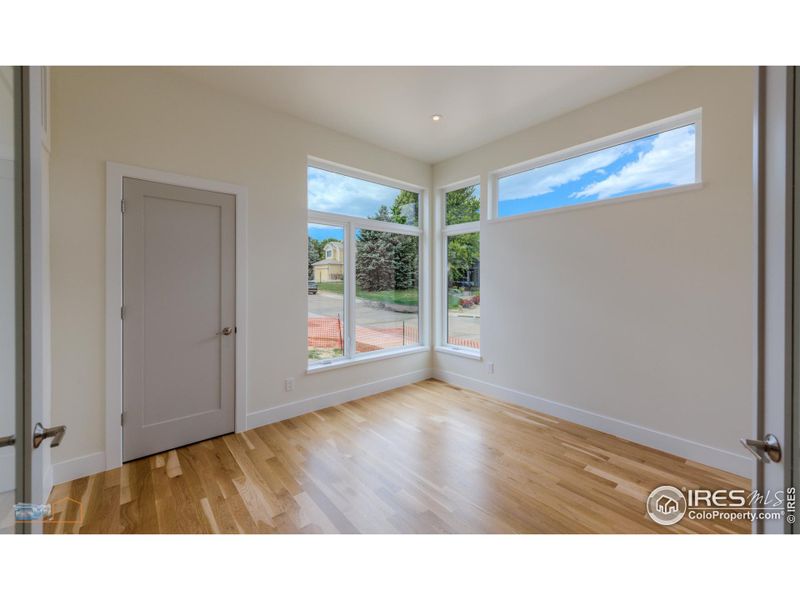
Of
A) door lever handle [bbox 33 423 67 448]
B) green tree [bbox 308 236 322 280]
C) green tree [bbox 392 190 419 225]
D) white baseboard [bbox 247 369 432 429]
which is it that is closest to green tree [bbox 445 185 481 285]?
green tree [bbox 392 190 419 225]

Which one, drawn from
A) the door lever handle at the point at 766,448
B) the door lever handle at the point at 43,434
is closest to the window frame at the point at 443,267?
the door lever handle at the point at 766,448

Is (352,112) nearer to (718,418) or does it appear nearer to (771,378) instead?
(771,378)

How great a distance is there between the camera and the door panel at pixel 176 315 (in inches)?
92.9

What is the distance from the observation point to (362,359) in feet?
12.5

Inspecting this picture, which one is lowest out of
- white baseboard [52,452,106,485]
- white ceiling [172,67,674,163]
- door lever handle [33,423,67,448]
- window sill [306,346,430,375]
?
white baseboard [52,452,106,485]

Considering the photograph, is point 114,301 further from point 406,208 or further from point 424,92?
point 406,208

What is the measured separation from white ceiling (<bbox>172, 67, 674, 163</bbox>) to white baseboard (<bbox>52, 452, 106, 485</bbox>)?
2.90 metres

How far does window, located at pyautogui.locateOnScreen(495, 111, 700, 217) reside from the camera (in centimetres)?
251

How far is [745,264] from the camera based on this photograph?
218cm

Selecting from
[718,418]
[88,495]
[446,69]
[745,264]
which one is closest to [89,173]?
[88,495]

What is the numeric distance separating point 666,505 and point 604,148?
288cm

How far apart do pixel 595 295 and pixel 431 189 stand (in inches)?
99.7

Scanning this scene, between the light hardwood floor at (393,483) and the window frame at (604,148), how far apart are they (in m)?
2.08

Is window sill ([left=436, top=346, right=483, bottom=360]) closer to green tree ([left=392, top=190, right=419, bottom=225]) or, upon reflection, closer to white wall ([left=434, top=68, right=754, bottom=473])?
white wall ([left=434, top=68, right=754, bottom=473])
